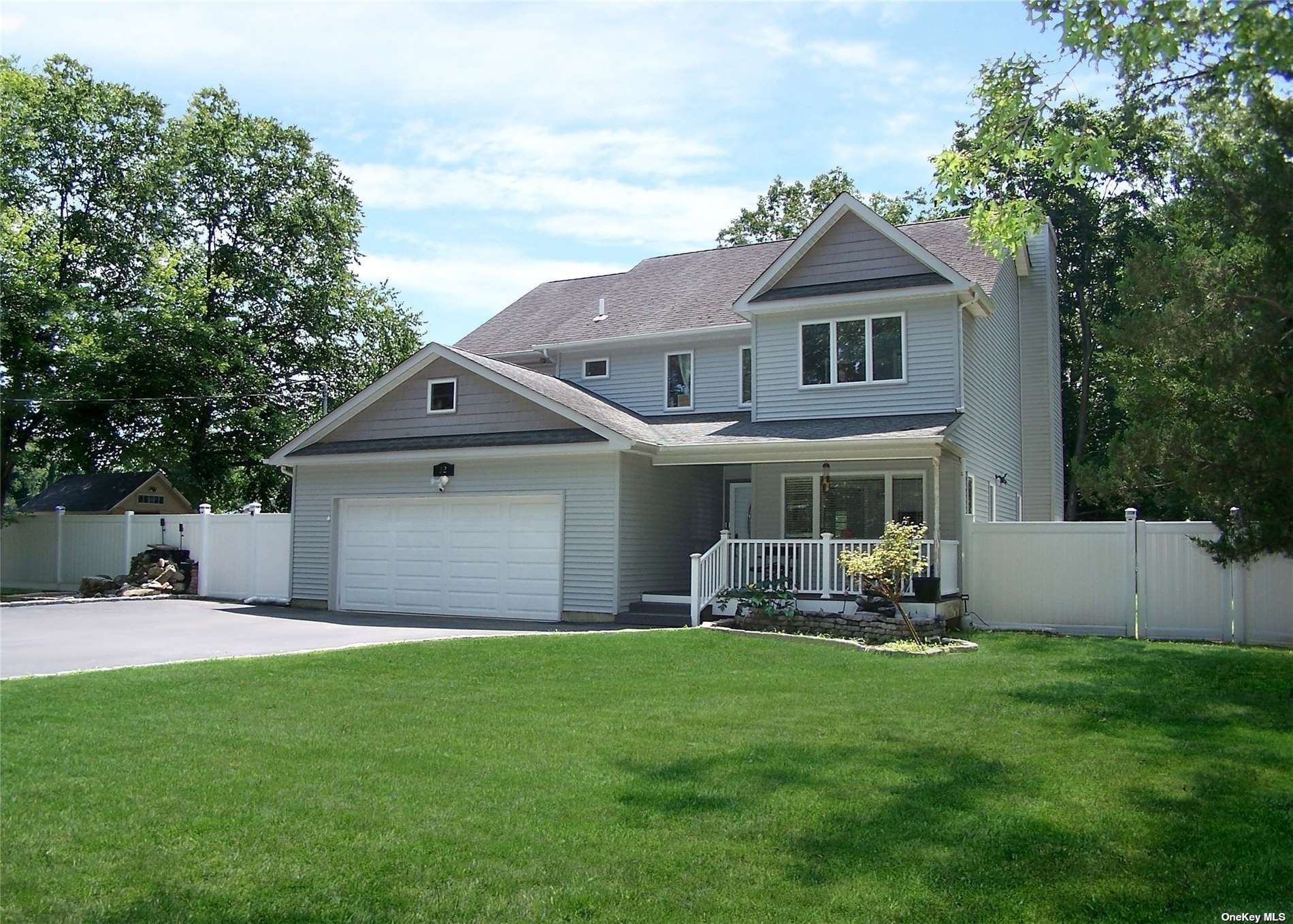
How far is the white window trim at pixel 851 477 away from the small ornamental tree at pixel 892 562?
2979 mm

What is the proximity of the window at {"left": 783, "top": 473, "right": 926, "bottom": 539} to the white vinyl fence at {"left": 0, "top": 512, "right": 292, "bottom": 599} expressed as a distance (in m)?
10.2

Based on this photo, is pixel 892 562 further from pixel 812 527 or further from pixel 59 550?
pixel 59 550

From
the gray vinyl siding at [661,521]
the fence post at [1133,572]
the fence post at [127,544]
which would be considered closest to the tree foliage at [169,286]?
the fence post at [127,544]

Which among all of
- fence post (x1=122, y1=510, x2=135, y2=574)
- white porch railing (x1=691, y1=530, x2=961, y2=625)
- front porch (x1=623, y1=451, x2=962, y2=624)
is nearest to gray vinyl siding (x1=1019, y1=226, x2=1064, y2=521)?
front porch (x1=623, y1=451, x2=962, y2=624)

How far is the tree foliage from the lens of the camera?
28.2 meters

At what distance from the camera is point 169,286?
1162 inches

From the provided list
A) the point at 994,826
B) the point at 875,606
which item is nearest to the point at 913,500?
the point at 875,606

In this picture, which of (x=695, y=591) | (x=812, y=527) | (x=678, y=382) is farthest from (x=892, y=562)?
(x=678, y=382)

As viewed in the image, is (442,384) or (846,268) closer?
(846,268)

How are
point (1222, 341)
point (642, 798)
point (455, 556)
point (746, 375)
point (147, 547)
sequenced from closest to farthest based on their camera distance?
1. point (642, 798)
2. point (1222, 341)
3. point (455, 556)
4. point (746, 375)
5. point (147, 547)

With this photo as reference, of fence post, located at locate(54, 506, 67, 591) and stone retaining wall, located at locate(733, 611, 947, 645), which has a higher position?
fence post, located at locate(54, 506, 67, 591)

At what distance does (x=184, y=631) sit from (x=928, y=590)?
1104cm

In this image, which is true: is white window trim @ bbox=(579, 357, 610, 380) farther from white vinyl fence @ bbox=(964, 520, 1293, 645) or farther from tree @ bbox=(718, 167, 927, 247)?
tree @ bbox=(718, 167, 927, 247)

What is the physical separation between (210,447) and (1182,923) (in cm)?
3316
